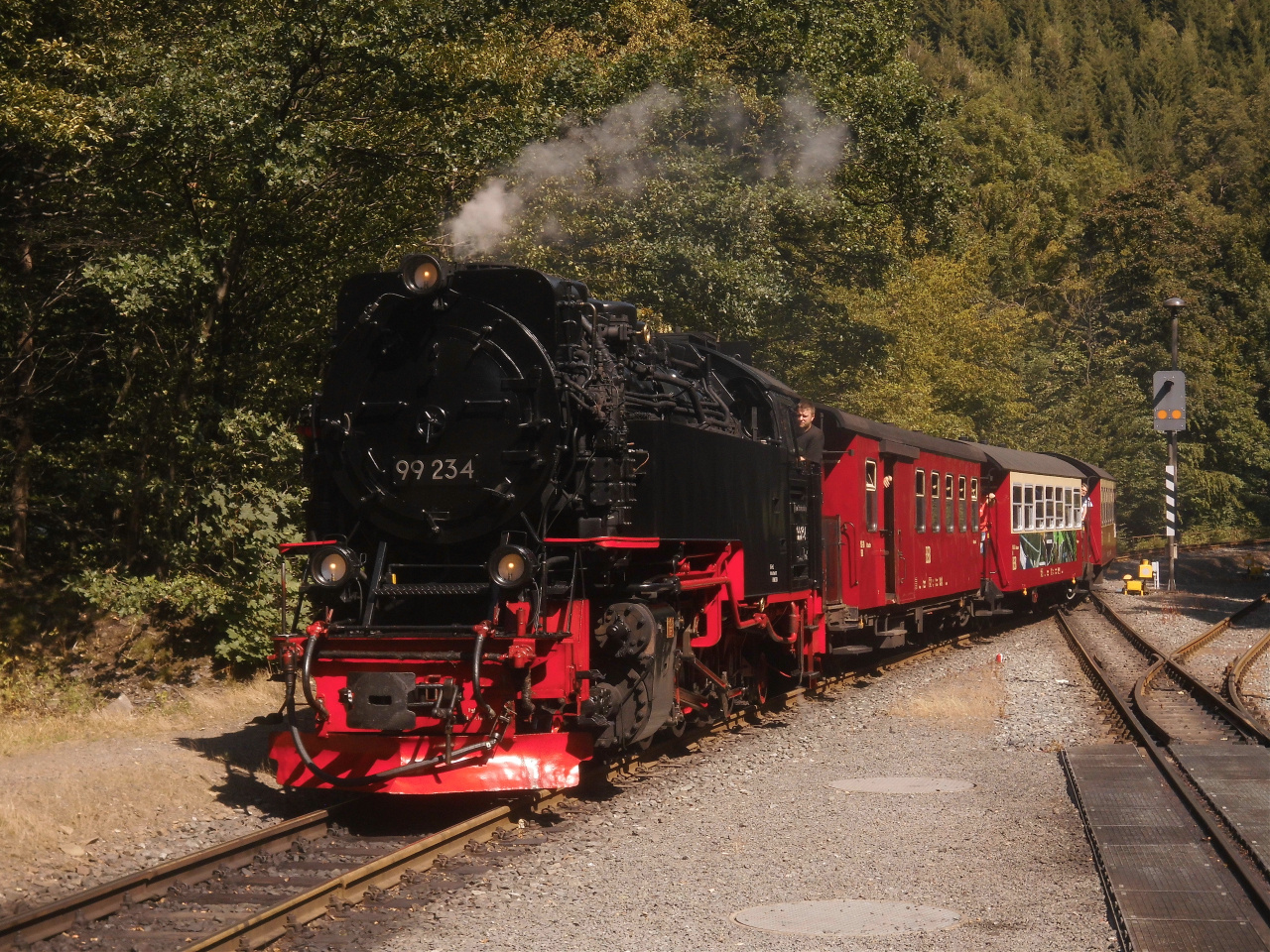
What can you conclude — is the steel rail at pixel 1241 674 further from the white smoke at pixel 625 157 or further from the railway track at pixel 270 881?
the white smoke at pixel 625 157

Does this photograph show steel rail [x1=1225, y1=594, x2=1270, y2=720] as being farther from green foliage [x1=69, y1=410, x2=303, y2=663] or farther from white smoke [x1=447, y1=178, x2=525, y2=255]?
green foliage [x1=69, y1=410, x2=303, y2=663]

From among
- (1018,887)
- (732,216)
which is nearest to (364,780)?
(1018,887)

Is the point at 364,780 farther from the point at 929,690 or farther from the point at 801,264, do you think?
the point at 801,264

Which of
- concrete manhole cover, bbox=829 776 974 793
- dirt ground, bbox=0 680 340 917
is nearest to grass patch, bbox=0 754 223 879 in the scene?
dirt ground, bbox=0 680 340 917

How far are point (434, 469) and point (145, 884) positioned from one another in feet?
10.3

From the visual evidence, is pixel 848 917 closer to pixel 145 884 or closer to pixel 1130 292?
pixel 145 884

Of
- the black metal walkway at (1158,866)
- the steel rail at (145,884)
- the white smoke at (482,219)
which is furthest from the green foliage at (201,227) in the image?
the black metal walkway at (1158,866)

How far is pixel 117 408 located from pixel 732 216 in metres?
11.0

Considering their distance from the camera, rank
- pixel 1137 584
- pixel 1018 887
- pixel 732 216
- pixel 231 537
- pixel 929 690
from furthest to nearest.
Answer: pixel 1137 584 → pixel 732 216 → pixel 929 690 → pixel 231 537 → pixel 1018 887

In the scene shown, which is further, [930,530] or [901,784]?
[930,530]

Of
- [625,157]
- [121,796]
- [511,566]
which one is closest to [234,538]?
[121,796]

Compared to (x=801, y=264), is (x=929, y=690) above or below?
below

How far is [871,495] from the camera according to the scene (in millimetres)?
15320

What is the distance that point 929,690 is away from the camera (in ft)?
47.9
